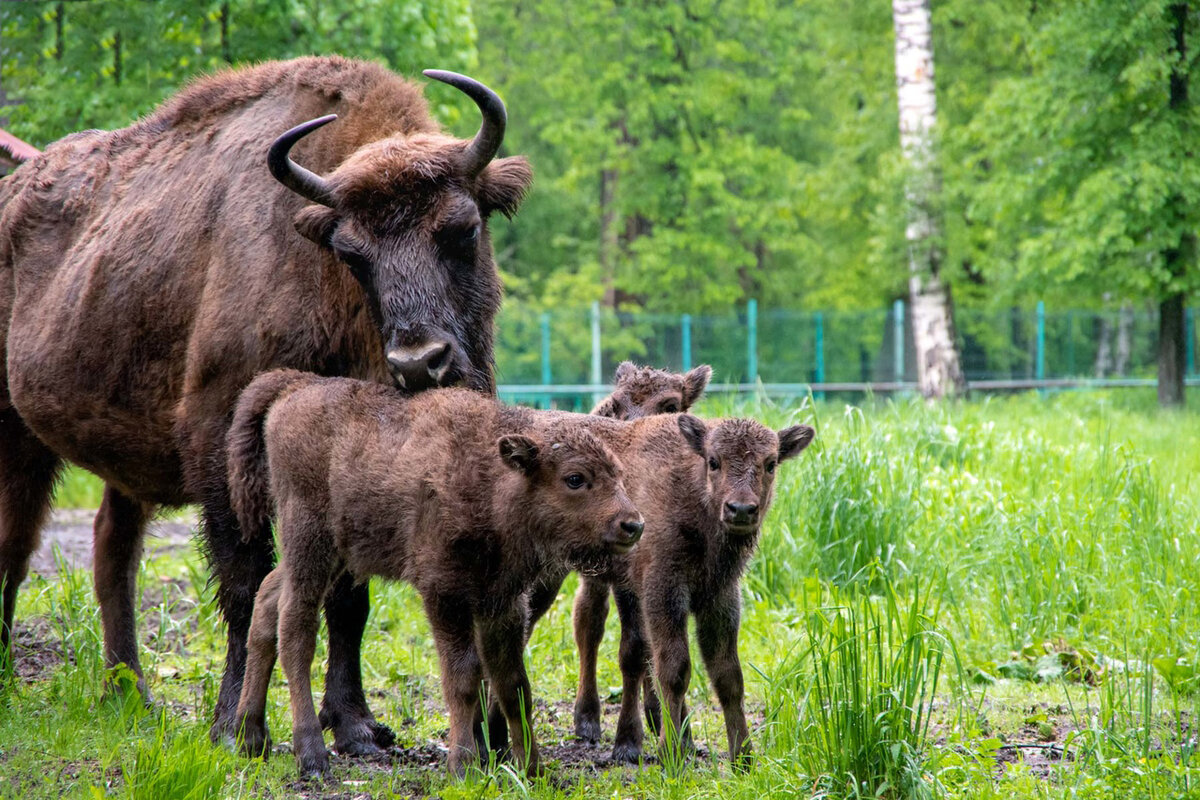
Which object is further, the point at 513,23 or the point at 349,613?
the point at 513,23

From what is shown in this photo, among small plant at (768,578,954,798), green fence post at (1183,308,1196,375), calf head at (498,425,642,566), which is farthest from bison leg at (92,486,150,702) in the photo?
green fence post at (1183,308,1196,375)

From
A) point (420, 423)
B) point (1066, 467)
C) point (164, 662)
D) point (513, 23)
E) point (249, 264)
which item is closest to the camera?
point (420, 423)

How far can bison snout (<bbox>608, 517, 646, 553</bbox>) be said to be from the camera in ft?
14.7

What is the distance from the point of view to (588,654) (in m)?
5.72

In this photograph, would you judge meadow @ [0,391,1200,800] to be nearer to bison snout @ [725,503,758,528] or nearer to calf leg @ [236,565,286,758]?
calf leg @ [236,565,286,758]

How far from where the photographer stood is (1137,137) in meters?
18.1

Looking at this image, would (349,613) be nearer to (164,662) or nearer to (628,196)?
(164,662)

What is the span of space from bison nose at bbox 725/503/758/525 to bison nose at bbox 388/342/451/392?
120 cm

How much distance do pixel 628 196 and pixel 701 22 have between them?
4307mm

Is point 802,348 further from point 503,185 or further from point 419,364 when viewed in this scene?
point 419,364

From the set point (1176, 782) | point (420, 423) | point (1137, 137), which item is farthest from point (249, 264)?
point (1137, 137)

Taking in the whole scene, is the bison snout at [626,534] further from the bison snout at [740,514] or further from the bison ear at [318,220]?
the bison ear at [318,220]

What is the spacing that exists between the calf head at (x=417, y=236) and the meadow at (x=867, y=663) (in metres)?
1.59

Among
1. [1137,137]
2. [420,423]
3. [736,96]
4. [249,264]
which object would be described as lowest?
[420,423]
